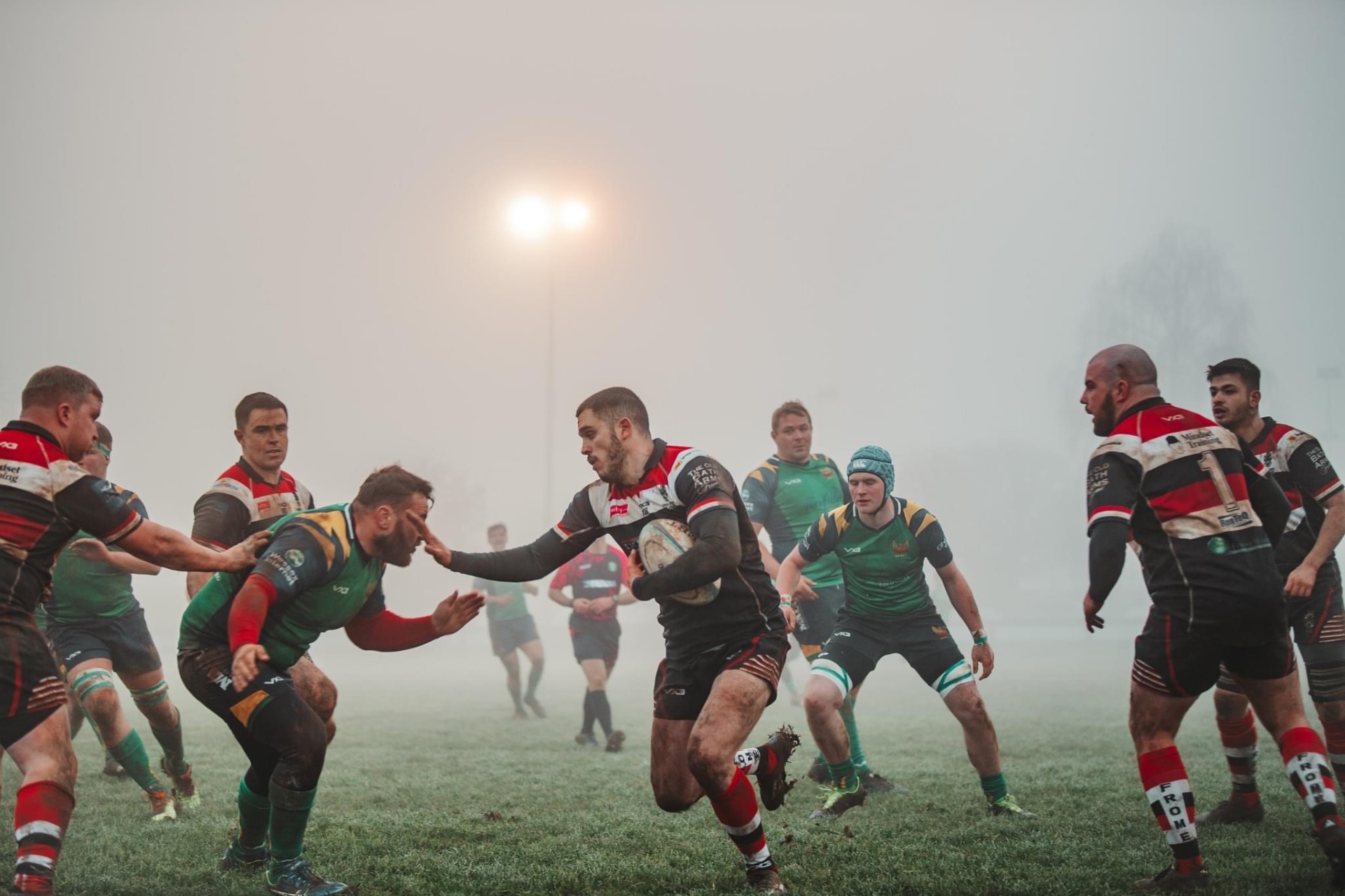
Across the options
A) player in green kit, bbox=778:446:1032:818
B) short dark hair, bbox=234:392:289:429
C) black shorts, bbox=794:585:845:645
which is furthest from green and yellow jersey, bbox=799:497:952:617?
short dark hair, bbox=234:392:289:429

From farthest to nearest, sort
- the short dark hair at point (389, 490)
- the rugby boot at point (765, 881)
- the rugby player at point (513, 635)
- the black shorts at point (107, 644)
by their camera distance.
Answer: the rugby player at point (513, 635)
the black shorts at point (107, 644)
the short dark hair at point (389, 490)
the rugby boot at point (765, 881)

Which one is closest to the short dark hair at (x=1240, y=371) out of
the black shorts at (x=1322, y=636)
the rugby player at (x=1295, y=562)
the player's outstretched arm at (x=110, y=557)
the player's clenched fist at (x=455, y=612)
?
the rugby player at (x=1295, y=562)

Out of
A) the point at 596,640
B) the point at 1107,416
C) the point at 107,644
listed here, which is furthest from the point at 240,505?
the point at 596,640

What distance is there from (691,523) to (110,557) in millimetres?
3800

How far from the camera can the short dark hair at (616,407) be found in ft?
17.1

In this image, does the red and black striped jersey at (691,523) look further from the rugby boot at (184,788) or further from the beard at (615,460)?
the rugby boot at (184,788)

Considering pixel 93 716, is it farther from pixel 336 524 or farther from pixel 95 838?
pixel 336 524

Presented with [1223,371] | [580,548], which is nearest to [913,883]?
[580,548]

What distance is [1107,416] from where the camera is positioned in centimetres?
525

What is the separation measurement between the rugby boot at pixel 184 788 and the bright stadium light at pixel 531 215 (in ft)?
92.2

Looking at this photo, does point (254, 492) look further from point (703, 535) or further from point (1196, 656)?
point (1196, 656)

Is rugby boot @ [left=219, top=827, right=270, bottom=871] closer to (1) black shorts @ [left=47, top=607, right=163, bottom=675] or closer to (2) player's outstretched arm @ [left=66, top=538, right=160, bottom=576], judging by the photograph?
(2) player's outstretched arm @ [left=66, top=538, right=160, bottom=576]

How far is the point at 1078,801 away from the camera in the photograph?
704cm

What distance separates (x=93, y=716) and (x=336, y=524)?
134 inches
